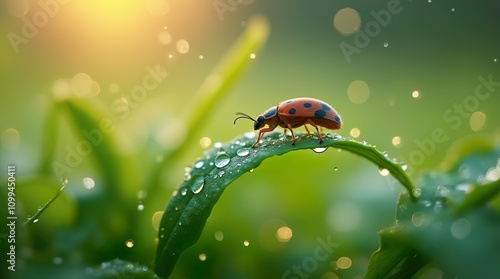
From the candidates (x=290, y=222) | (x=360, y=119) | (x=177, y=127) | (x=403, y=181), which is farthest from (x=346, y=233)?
(x=360, y=119)

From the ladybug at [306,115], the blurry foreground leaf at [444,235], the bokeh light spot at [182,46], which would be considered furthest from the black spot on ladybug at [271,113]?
the bokeh light spot at [182,46]

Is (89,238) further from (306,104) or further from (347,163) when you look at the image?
(347,163)

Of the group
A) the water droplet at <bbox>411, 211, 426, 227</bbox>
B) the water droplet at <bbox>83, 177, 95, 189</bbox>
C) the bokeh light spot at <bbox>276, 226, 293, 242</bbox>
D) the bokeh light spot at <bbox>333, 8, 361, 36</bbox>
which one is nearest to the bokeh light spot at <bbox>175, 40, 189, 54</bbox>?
the bokeh light spot at <bbox>333, 8, 361, 36</bbox>

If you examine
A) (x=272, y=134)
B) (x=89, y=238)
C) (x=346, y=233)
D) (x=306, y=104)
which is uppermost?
(x=306, y=104)

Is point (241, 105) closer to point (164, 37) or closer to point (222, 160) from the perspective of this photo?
point (164, 37)

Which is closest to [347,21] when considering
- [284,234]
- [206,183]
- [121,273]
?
[284,234]
